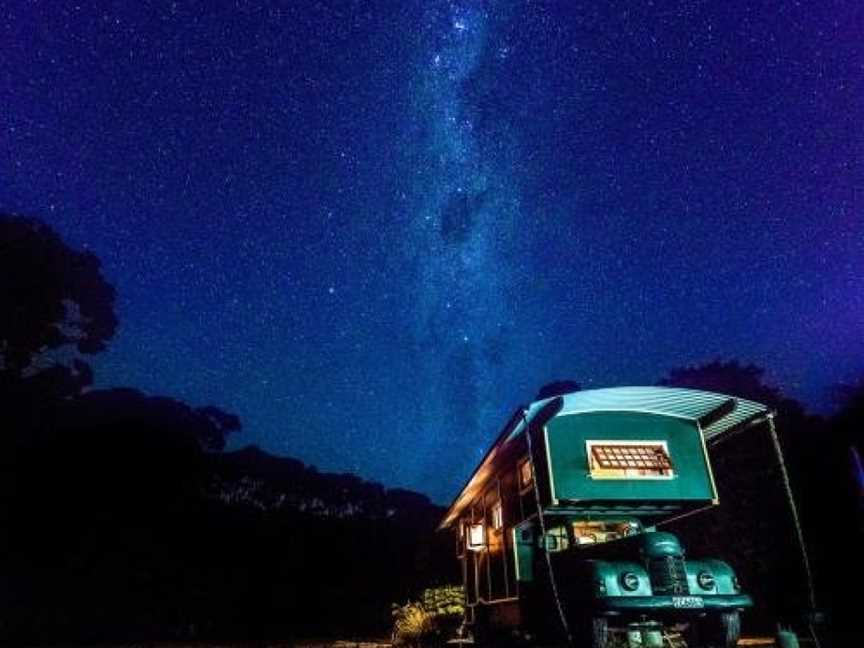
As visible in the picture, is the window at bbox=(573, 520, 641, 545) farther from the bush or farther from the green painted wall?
the bush

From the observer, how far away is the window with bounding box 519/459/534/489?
1279 centimetres

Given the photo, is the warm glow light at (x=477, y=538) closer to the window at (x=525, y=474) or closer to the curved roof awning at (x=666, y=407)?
the window at (x=525, y=474)

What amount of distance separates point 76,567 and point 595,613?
28450 millimetres

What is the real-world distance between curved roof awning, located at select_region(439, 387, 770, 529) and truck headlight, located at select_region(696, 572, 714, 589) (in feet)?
11.5

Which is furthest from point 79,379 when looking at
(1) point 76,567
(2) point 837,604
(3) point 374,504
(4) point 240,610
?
(2) point 837,604

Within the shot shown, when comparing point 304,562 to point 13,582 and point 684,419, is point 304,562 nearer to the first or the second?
→ point 13,582

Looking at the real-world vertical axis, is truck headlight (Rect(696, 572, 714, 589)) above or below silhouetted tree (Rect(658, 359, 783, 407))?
below

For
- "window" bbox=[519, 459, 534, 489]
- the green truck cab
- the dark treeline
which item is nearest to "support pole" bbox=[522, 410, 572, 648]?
the green truck cab

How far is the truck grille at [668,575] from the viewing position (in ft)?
27.4

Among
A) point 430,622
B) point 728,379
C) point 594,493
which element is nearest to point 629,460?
point 594,493

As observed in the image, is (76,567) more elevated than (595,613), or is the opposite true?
(76,567)

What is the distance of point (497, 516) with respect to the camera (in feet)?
49.3

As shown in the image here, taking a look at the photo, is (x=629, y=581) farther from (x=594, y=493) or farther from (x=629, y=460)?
(x=629, y=460)

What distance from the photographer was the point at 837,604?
15695 mm
